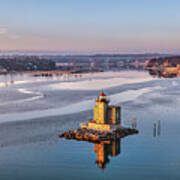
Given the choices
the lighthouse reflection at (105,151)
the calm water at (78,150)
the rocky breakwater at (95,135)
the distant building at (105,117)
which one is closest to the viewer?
the calm water at (78,150)

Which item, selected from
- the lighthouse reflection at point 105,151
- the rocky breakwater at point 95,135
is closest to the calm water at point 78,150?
the lighthouse reflection at point 105,151

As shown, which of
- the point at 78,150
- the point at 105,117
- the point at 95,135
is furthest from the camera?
the point at 105,117

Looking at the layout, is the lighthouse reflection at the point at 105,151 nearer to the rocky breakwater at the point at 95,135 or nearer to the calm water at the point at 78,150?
the calm water at the point at 78,150

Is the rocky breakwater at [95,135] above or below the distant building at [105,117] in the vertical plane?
below

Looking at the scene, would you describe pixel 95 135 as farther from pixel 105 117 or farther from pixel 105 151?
pixel 105 151

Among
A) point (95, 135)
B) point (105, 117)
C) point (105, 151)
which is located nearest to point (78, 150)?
point (105, 151)

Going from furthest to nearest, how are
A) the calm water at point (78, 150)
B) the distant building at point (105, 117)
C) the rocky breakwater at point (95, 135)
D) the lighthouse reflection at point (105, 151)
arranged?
the distant building at point (105, 117) < the rocky breakwater at point (95, 135) < the lighthouse reflection at point (105, 151) < the calm water at point (78, 150)

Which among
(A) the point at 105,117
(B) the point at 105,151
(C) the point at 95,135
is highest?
(A) the point at 105,117
